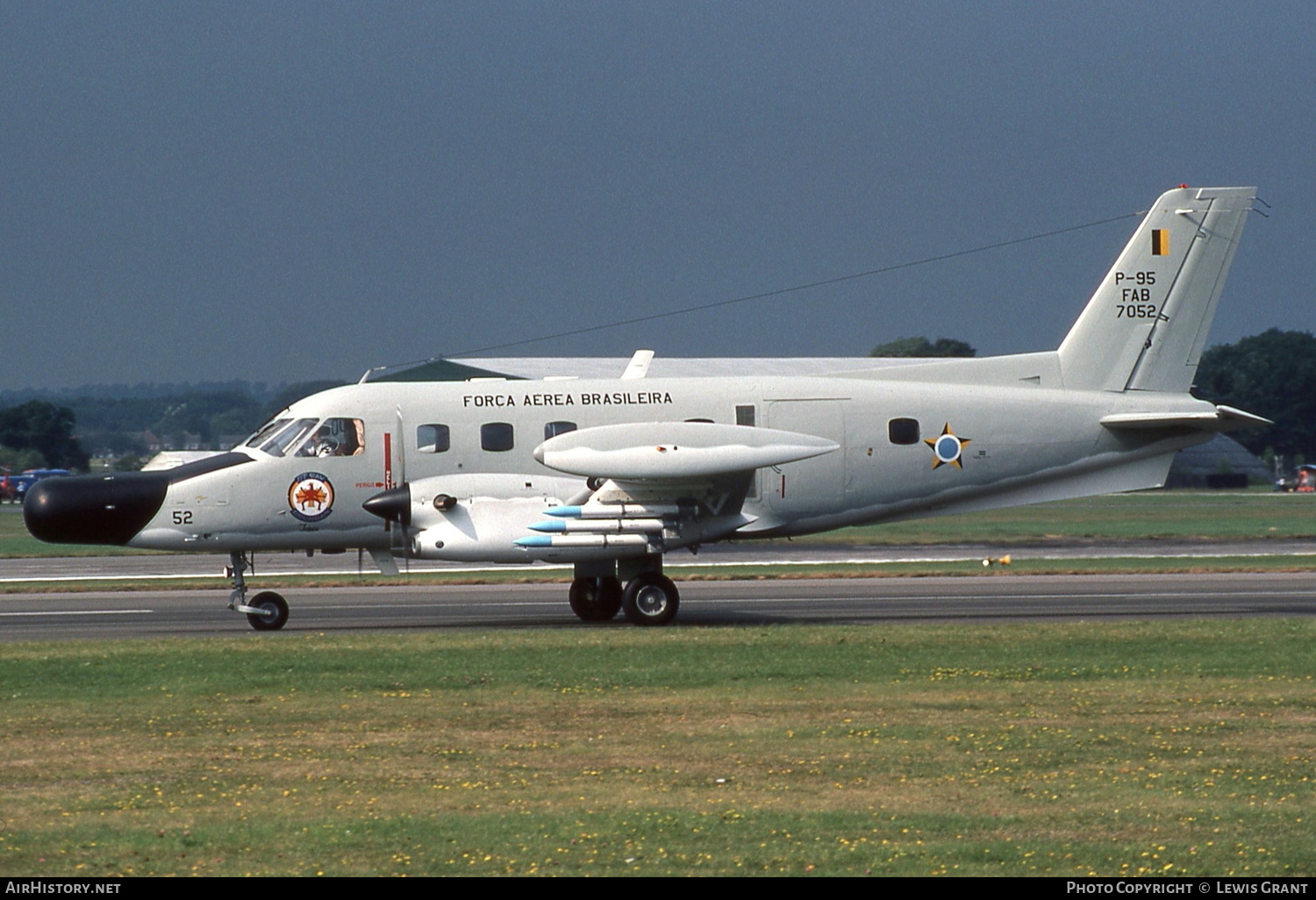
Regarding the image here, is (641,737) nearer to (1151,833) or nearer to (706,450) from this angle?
(1151,833)

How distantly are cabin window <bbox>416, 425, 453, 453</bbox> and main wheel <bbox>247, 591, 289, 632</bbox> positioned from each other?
3.00m

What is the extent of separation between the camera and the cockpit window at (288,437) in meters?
21.5

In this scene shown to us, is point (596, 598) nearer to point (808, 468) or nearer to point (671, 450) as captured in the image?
point (671, 450)

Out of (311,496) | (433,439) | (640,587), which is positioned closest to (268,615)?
(311,496)

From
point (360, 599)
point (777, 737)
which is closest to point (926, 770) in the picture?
point (777, 737)

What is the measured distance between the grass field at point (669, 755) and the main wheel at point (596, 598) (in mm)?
3022

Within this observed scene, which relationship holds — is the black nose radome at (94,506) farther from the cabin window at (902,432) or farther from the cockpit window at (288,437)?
the cabin window at (902,432)

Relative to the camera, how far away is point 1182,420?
2255 cm

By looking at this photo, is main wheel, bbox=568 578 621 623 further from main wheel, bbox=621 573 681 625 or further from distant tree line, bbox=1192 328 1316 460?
distant tree line, bbox=1192 328 1316 460

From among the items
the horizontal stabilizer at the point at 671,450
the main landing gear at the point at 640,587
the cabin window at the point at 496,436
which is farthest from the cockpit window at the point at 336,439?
the main landing gear at the point at 640,587

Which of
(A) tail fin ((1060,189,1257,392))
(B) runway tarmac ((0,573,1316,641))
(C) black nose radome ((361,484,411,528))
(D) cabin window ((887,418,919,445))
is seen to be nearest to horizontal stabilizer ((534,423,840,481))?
(D) cabin window ((887,418,919,445))

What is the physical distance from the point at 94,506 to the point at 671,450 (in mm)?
7980

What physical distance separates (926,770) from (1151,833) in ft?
7.75

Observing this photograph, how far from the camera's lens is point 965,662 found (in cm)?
1694
